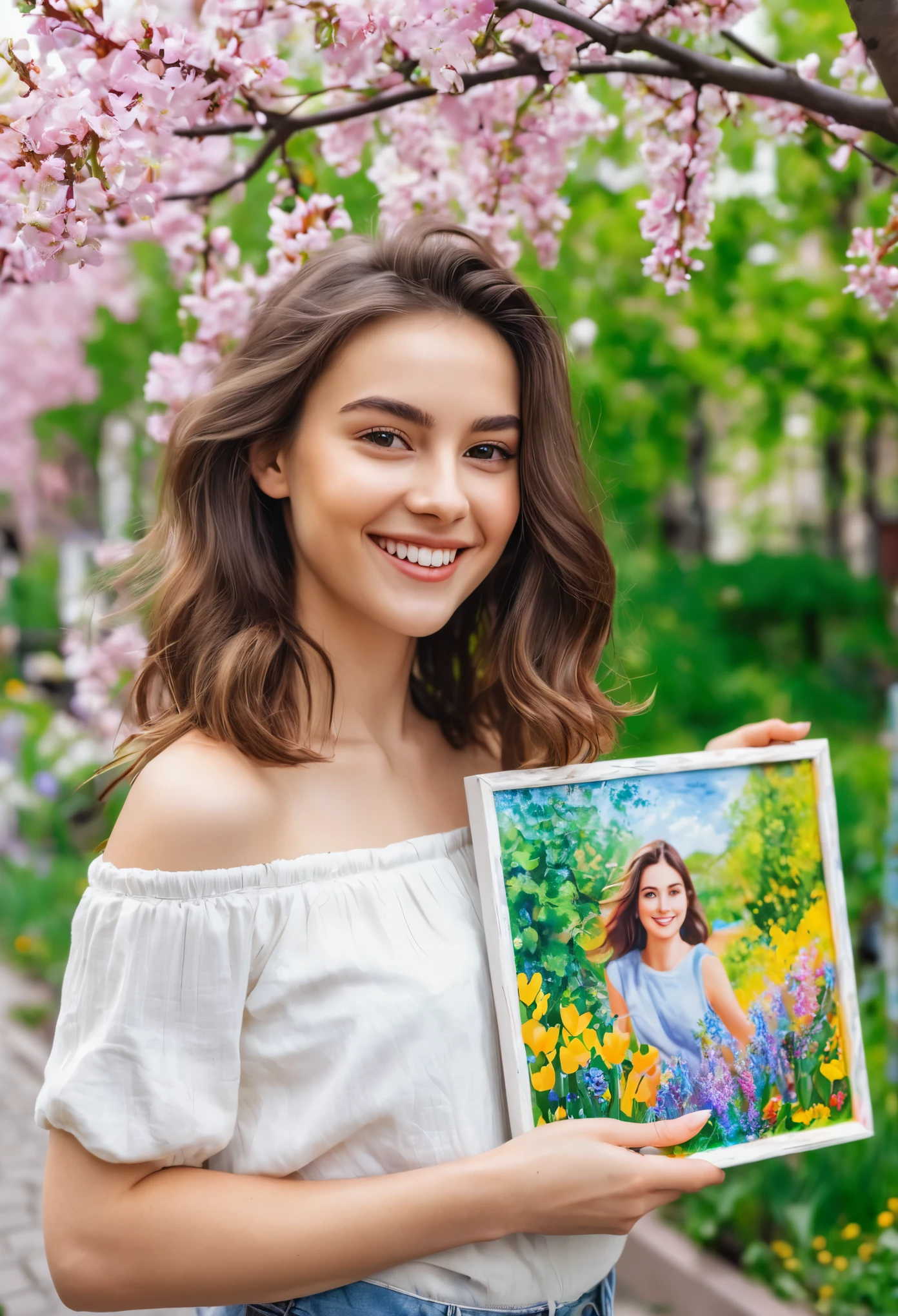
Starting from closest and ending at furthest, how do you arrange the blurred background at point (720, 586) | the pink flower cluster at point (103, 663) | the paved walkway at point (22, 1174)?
1. the blurred background at point (720, 586)
2. the paved walkway at point (22, 1174)
3. the pink flower cluster at point (103, 663)

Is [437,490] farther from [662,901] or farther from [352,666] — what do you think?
[662,901]

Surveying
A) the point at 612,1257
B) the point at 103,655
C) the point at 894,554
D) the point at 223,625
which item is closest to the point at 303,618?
the point at 223,625

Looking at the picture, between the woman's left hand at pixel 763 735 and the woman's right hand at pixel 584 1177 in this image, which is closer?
the woman's right hand at pixel 584 1177

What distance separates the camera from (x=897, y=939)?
3402mm

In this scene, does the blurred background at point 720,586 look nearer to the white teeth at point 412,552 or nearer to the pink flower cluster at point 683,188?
the pink flower cluster at point 683,188

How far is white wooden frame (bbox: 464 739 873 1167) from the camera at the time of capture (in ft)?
4.43

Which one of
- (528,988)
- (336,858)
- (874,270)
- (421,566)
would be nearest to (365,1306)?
(528,988)

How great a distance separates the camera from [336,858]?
4.54 ft

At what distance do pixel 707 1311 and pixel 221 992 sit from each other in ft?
7.87

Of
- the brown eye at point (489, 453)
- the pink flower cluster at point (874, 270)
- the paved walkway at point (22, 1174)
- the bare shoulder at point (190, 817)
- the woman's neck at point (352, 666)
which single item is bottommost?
the paved walkway at point (22, 1174)

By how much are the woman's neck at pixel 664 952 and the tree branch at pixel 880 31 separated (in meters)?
1.14

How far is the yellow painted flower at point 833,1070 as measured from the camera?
5.12 feet

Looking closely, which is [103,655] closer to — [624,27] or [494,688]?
[494,688]

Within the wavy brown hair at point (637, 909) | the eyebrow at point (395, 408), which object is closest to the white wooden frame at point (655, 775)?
the wavy brown hair at point (637, 909)
